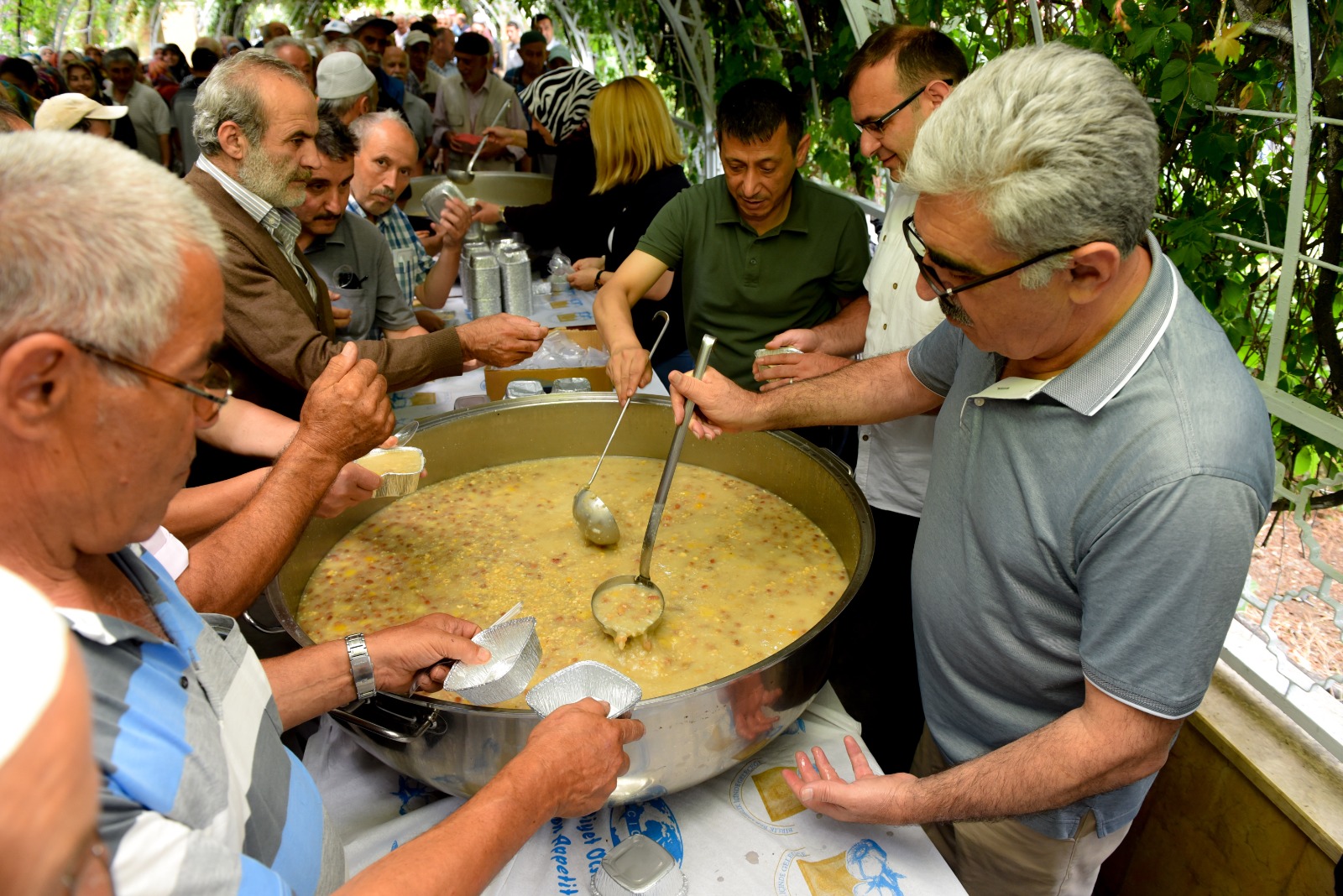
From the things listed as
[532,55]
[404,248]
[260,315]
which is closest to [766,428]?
[260,315]

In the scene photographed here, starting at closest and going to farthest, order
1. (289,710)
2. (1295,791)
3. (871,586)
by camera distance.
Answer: (289,710) < (1295,791) < (871,586)

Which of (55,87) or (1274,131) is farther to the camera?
(55,87)

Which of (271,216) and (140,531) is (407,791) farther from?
(271,216)

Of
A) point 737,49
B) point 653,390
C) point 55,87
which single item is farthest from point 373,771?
point 55,87

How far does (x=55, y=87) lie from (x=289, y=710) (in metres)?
7.72

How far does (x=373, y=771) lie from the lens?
1269 mm

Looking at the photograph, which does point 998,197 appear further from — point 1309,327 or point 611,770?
point 1309,327

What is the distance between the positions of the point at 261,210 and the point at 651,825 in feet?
5.40

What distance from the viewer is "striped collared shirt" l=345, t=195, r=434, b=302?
3227 millimetres

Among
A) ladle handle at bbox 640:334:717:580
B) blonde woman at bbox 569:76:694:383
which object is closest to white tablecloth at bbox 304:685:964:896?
ladle handle at bbox 640:334:717:580

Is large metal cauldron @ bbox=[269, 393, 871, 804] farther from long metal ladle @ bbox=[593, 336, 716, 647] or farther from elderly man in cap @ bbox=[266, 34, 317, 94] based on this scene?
elderly man in cap @ bbox=[266, 34, 317, 94]

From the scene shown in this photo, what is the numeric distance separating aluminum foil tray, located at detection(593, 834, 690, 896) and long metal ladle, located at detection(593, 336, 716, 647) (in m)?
0.42

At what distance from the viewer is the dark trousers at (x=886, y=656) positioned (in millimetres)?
2221

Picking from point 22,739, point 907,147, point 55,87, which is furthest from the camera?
point 55,87
